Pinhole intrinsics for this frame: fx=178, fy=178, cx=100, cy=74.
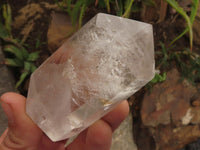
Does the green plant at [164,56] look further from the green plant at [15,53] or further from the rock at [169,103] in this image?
the green plant at [15,53]

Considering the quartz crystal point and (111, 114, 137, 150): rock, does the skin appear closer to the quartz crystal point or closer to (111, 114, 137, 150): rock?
the quartz crystal point

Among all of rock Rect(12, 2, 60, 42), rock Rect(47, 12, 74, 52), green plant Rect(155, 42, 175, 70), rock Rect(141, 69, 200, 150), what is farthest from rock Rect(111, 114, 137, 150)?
rock Rect(12, 2, 60, 42)

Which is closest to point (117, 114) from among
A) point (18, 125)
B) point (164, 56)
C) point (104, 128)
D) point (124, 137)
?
point (104, 128)

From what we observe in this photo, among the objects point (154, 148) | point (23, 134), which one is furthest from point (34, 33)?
point (154, 148)

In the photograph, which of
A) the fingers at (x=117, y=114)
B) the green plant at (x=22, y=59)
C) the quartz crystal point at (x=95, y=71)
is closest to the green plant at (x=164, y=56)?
the fingers at (x=117, y=114)

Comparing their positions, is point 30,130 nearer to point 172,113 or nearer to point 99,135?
point 99,135

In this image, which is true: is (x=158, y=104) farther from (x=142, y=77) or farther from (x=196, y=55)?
(x=142, y=77)
